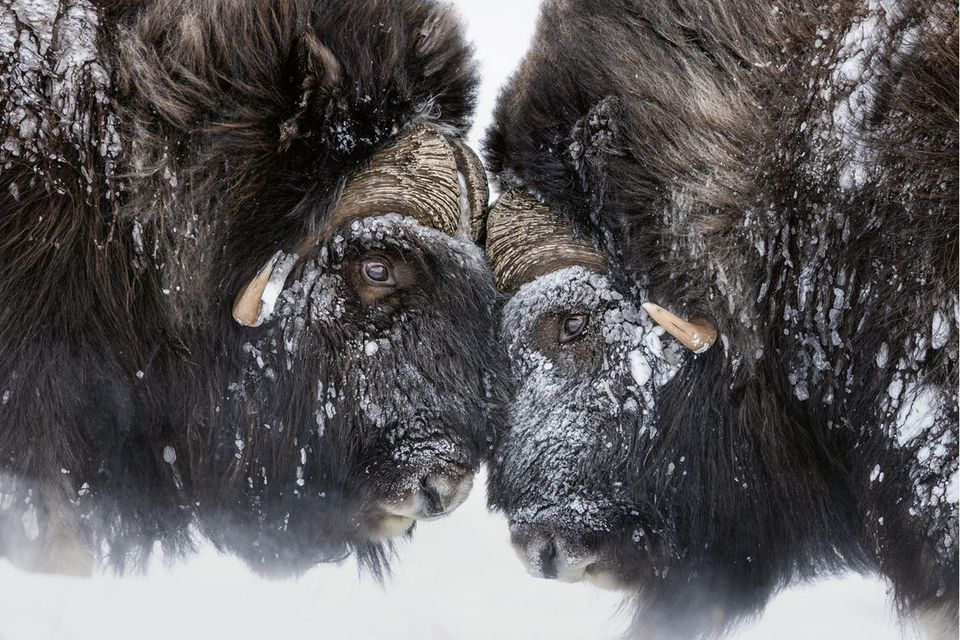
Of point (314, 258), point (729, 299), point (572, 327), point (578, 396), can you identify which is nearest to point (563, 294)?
point (572, 327)

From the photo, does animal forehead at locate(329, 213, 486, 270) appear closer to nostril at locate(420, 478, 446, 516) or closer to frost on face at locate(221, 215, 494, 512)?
frost on face at locate(221, 215, 494, 512)

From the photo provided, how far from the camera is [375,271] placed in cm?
273

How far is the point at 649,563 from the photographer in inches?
113

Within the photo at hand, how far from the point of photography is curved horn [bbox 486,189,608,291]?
288cm

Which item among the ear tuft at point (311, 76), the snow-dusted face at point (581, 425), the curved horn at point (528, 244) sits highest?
the ear tuft at point (311, 76)

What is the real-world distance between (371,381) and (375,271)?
1.04ft

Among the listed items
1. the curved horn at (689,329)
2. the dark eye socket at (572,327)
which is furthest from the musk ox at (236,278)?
the curved horn at (689,329)

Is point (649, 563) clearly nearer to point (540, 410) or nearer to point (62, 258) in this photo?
point (540, 410)

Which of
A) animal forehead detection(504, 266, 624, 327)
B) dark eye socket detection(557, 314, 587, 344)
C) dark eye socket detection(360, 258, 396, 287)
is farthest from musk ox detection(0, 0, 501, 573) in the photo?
dark eye socket detection(557, 314, 587, 344)

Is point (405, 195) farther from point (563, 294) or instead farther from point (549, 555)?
point (549, 555)

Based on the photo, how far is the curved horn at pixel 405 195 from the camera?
2629 mm

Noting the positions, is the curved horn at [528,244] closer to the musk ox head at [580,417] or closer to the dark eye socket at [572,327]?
the musk ox head at [580,417]

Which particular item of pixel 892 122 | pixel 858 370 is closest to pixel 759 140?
pixel 892 122

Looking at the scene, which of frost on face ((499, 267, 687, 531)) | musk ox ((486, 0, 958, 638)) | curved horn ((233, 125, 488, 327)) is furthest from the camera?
frost on face ((499, 267, 687, 531))
